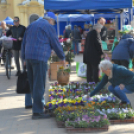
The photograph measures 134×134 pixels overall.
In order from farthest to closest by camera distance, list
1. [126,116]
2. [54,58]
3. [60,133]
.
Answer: [54,58]
[126,116]
[60,133]

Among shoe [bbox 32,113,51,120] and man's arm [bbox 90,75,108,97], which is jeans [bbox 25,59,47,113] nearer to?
shoe [bbox 32,113,51,120]

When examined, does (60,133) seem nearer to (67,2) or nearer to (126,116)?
(126,116)

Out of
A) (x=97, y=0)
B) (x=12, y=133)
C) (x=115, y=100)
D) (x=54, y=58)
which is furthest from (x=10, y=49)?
(x=12, y=133)

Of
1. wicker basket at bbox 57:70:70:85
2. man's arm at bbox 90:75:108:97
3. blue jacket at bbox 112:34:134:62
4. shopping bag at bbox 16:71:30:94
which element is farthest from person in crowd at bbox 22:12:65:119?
wicker basket at bbox 57:70:70:85

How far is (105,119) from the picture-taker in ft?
15.3

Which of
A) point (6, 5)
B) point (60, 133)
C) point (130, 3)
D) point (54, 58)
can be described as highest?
point (6, 5)

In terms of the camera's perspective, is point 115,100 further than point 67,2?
No

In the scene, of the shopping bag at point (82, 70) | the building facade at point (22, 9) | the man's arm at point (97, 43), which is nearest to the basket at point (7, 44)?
the shopping bag at point (82, 70)

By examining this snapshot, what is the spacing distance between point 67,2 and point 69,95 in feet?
11.2

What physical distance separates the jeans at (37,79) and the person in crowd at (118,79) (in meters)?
0.88

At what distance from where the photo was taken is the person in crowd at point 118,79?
5.43 metres

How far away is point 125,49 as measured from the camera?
7.30 metres

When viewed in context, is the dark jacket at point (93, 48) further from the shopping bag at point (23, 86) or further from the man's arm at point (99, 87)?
the shopping bag at point (23, 86)

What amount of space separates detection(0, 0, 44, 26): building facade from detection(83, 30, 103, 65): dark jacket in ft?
74.3
